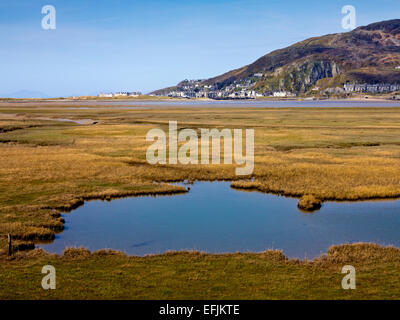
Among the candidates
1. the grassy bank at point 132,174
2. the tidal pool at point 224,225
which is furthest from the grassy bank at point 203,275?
the tidal pool at point 224,225

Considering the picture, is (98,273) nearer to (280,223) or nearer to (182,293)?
(182,293)

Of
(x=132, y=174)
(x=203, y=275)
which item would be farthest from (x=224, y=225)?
(x=132, y=174)

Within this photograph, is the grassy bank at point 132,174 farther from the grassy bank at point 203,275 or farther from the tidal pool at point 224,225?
the tidal pool at point 224,225

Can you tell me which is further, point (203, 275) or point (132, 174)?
point (132, 174)

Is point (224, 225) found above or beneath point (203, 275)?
beneath

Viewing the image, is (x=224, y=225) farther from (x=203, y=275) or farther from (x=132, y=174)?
(x=132, y=174)

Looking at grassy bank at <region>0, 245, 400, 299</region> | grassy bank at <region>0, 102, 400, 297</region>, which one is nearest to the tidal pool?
grassy bank at <region>0, 102, 400, 297</region>

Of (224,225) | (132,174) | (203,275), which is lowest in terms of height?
(224,225)

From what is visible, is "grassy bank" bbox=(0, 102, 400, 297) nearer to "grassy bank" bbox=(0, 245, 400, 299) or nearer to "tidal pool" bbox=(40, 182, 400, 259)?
"grassy bank" bbox=(0, 245, 400, 299)

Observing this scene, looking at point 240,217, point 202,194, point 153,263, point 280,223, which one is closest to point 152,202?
point 202,194
